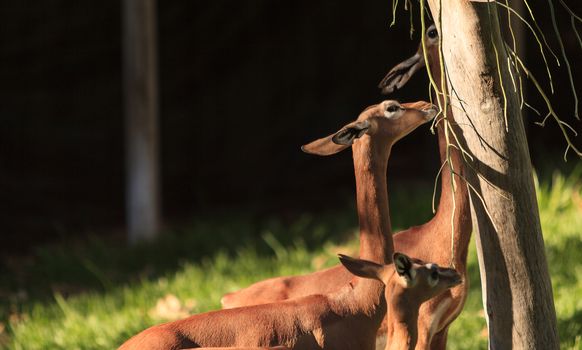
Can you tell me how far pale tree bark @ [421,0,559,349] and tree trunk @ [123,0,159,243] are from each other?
4.28 m

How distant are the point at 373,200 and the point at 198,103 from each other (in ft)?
20.1

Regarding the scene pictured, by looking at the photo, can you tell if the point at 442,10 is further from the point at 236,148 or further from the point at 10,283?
the point at 236,148

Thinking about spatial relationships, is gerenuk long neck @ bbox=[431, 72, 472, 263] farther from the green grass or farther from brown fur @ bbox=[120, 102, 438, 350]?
the green grass

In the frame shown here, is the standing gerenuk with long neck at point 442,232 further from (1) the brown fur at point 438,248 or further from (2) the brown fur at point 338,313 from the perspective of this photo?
(2) the brown fur at point 338,313

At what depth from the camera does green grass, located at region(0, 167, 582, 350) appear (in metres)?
4.40

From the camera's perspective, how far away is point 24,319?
4.95 m

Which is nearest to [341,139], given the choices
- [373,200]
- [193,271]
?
[373,200]

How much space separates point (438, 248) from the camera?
9.53ft

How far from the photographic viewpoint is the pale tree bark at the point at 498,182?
2.55 m

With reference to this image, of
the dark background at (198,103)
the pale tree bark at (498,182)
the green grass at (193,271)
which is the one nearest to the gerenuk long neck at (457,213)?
the pale tree bark at (498,182)

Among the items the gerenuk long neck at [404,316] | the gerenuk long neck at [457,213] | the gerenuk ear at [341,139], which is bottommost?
the gerenuk long neck at [404,316]

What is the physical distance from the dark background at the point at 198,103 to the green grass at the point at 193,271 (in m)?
1.20

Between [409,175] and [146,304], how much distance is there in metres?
4.29

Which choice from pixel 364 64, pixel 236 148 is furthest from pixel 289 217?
pixel 364 64
